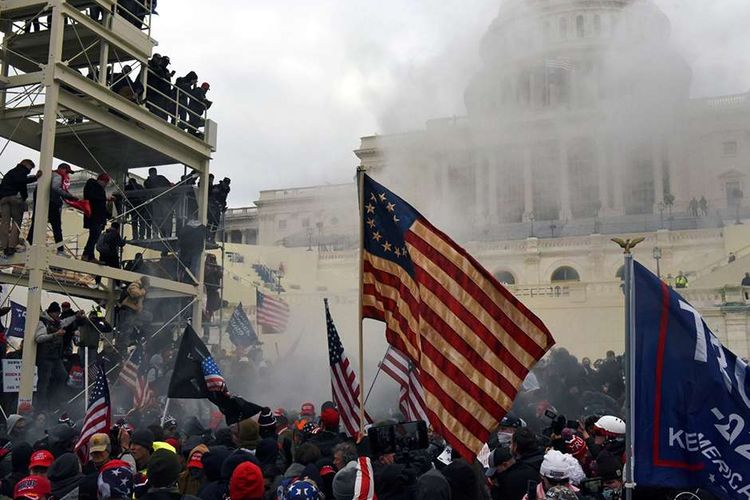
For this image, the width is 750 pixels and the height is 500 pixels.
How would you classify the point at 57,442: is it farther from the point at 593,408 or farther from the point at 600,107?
the point at 600,107

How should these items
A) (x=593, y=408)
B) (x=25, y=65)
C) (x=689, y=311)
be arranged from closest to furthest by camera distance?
(x=689, y=311)
(x=593, y=408)
(x=25, y=65)

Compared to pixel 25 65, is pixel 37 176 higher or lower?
lower

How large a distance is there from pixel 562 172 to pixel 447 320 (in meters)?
62.4

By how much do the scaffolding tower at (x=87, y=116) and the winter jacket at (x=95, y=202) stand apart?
28.4 inches

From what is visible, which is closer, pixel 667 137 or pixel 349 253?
pixel 349 253

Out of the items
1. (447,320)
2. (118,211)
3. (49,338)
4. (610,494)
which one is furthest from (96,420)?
(118,211)

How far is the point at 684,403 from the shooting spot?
443 cm

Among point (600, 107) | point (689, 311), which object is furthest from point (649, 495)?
point (600, 107)

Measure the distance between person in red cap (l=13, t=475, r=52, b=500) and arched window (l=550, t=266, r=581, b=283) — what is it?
4702cm

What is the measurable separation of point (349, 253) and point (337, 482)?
3743 cm

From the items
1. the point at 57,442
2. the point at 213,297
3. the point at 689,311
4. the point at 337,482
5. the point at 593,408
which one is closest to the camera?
the point at 689,311

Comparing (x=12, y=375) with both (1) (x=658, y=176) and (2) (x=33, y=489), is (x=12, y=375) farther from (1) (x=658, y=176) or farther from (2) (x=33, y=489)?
(1) (x=658, y=176)

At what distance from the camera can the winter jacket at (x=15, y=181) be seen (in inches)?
478

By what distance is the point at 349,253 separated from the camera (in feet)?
139
